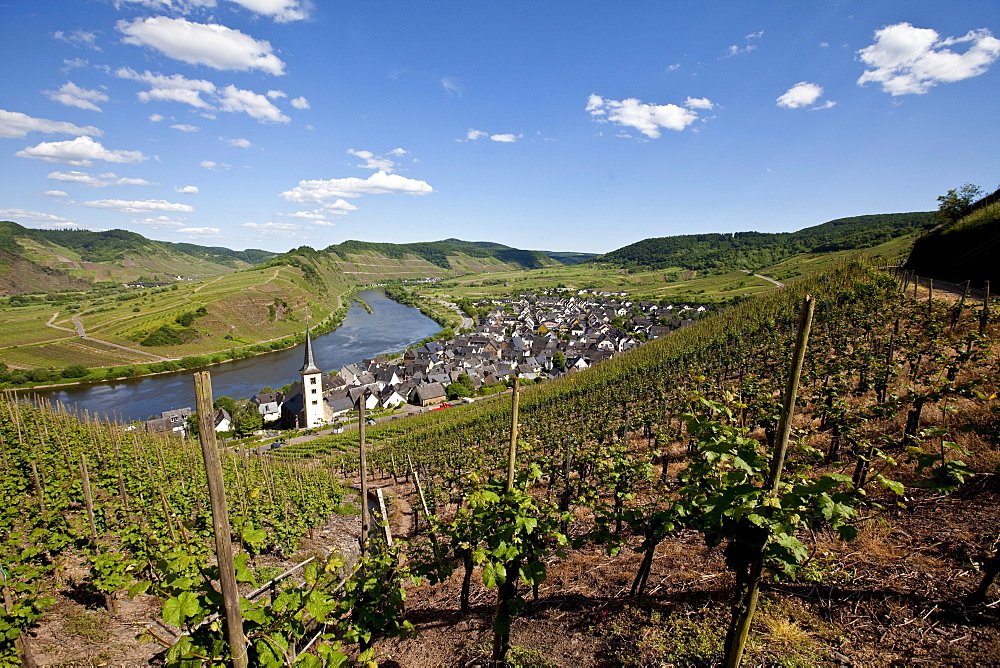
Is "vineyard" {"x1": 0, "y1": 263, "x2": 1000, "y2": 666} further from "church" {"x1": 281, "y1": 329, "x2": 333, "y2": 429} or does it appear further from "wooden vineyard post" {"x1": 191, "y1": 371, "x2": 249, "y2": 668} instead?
"church" {"x1": 281, "y1": 329, "x2": 333, "y2": 429}

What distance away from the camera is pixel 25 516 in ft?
28.2

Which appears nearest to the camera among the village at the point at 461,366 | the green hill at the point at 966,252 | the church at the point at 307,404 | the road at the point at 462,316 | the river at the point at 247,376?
the green hill at the point at 966,252

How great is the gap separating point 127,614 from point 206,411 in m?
10.0

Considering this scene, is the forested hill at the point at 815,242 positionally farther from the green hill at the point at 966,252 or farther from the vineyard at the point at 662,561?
the vineyard at the point at 662,561

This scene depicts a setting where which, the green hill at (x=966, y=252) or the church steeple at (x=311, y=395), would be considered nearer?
the green hill at (x=966, y=252)

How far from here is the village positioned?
1799 inches

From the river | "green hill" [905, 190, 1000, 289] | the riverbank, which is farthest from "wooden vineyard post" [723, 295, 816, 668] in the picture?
the riverbank

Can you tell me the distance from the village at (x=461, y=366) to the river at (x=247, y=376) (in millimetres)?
7967

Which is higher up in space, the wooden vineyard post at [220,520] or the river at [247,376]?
the wooden vineyard post at [220,520]

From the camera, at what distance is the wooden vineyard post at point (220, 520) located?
2.28 m

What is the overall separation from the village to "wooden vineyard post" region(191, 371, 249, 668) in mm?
29049

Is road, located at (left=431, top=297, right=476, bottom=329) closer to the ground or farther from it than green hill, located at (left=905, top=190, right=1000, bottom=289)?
closer to the ground

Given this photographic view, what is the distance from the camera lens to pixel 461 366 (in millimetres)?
64312

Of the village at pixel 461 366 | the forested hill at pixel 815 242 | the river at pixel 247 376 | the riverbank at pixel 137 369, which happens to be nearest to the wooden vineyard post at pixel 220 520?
the village at pixel 461 366
